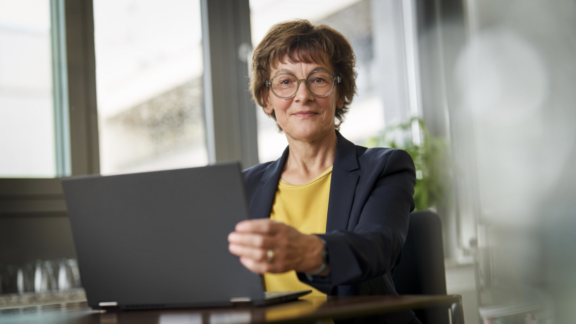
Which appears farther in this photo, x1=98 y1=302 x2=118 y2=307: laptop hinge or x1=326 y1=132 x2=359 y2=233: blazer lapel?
x1=326 y1=132 x2=359 y2=233: blazer lapel

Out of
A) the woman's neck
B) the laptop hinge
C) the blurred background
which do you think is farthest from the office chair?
the blurred background

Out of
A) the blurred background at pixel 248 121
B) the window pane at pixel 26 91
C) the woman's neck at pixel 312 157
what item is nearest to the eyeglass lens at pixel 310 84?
the woman's neck at pixel 312 157

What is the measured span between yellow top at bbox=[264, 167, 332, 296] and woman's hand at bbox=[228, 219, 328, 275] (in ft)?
1.95

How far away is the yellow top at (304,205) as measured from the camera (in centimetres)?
144

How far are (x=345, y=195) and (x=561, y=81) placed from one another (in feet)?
5.92

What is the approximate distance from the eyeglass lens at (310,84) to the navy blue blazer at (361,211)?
0.50 feet

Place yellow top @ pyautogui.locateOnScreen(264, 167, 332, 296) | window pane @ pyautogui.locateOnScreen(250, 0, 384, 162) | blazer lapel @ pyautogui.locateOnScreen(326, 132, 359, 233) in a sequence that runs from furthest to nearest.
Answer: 1. window pane @ pyautogui.locateOnScreen(250, 0, 384, 162)
2. yellow top @ pyautogui.locateOnScreen(264, 167, 332, 296)
3. blazer lapel @ pyautogui.locateOnScreen(326, 132, 359, 233)

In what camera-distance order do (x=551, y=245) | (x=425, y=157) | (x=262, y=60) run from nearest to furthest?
1. (x=262, y=60)
2. (x=551, y=245)
3. (x=425, y=157)

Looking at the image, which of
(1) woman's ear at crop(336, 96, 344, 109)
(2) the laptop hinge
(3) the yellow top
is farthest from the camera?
(1) woman's ear at crop(336, 96, 344, 109)

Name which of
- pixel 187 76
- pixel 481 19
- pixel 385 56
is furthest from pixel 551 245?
pixel 187 76

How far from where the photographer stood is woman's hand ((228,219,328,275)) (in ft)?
2.54

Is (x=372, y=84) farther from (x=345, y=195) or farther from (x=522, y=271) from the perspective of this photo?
(x=345, y=195)

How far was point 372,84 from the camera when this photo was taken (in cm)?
359

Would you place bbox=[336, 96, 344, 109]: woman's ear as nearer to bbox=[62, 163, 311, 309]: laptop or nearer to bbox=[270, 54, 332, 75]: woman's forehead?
bbox=[270, 54, 332, 75]: woman's forehead
